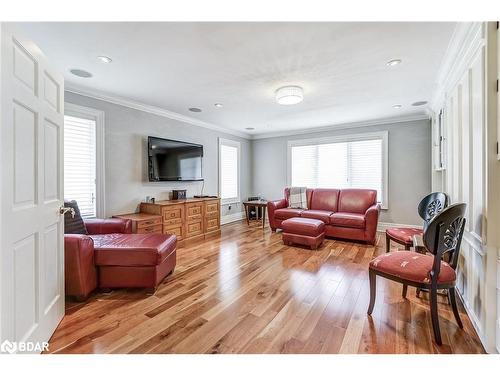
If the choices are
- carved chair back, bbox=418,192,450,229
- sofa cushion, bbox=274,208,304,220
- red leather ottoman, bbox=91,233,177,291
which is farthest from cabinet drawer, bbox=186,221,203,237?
carved chair back, bbox=418,192,450,229

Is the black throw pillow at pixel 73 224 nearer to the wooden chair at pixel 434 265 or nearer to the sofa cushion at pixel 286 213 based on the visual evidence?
the wooden chair at pixel 434 265

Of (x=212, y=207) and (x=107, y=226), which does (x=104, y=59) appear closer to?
(x=107, y=226)

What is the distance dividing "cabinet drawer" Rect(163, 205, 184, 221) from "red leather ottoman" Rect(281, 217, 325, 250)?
1.80m

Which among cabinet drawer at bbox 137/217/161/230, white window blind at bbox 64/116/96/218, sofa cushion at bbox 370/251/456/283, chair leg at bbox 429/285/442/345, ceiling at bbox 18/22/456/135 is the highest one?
ceiling at bbox 18/22/456/135

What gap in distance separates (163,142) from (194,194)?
1.36 m

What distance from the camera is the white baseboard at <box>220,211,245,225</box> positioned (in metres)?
5.73

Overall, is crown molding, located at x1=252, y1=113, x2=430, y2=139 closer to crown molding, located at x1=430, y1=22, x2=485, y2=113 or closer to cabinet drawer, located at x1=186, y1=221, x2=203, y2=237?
crown molding, located at x1=430, y1=22, x2=485, y2=113

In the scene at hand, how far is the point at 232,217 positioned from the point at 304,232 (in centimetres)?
270

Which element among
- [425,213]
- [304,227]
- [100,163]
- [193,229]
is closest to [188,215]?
[193,229]

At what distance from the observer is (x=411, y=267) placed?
1741 millimetres

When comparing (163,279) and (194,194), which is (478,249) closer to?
(163,279)

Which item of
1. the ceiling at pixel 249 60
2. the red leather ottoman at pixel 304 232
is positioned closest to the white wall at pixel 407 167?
the ceiling at pixel 249 60

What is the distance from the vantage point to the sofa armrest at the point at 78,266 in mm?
2020

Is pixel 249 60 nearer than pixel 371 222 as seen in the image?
A: Yes
